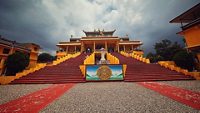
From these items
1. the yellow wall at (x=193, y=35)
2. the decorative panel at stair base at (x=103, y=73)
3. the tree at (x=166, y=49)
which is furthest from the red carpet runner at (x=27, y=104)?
the tree at (x=166, y=49)

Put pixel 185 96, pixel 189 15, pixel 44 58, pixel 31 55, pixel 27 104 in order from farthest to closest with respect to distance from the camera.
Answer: pixel 44 58, pixel 31 55, pixel 189 15, pixel 185 96, pixel 27 104

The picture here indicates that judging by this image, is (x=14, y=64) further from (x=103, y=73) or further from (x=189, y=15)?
(x=189, y=15)

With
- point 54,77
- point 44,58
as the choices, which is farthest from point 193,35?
point 44,58

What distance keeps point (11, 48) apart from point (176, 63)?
27.0 metres

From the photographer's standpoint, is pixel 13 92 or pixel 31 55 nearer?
pixel 13 92

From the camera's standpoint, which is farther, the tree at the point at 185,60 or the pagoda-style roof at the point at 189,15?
the pagoda-style roof at the point at 189,15

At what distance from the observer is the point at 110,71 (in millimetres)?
10375

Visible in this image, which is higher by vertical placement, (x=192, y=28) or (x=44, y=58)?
(x=192, y=28)

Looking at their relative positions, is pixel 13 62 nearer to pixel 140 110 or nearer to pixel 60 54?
pixel 60 54

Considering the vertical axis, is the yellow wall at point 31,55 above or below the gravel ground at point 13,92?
above

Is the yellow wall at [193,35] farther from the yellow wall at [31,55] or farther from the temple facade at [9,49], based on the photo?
the yellow wall at [31,55]

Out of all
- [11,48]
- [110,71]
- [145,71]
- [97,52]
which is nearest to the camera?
[110,71]

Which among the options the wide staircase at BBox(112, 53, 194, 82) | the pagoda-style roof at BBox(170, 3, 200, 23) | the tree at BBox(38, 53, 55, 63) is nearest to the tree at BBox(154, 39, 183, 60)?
the pagoda-style roof at BBox(170, 3, 200, 23)

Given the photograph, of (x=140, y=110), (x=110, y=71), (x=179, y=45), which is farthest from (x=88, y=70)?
(x=179, y=45)
